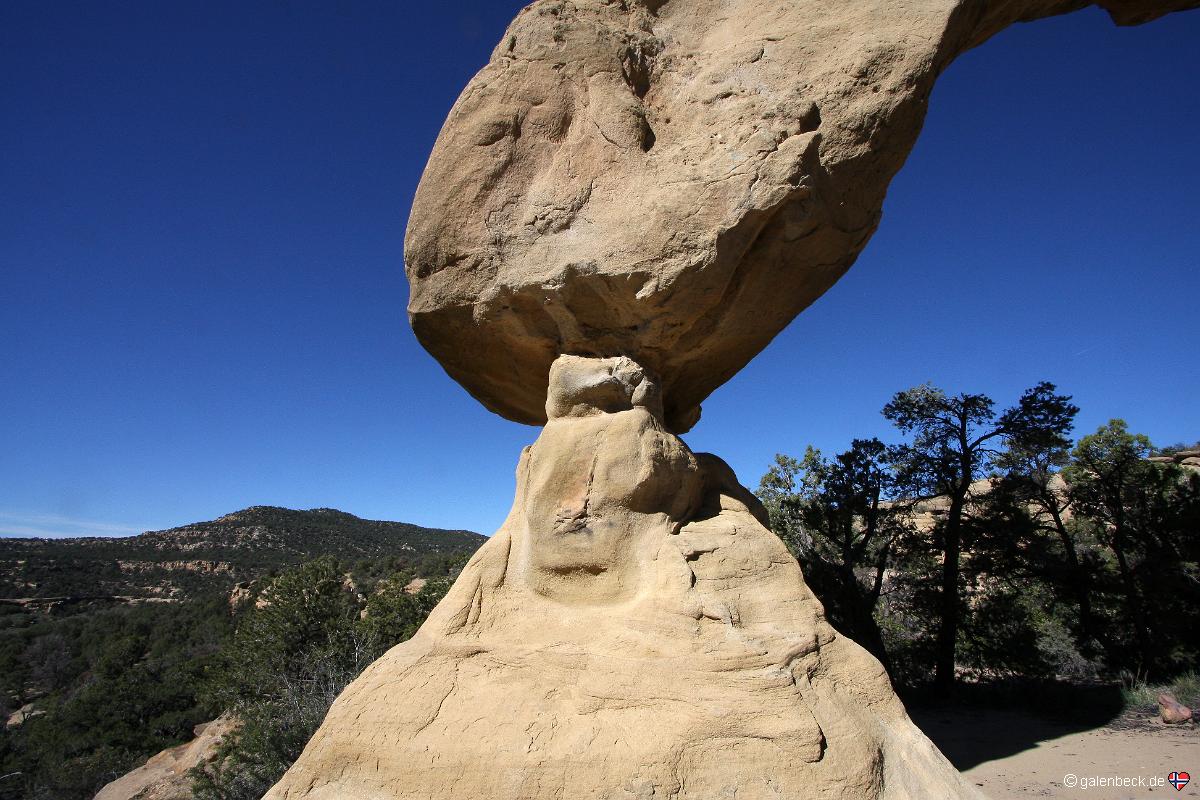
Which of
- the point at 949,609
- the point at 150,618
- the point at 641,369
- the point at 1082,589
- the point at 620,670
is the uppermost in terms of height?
the point at 641,369

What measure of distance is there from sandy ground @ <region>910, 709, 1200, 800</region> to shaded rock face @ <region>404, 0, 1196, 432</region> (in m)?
3.86

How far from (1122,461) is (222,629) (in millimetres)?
27958

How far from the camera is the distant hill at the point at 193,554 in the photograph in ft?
124

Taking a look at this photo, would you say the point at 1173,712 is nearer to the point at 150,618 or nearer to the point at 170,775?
the point at 170,775

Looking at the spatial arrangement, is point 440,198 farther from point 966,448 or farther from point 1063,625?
point 1063,625

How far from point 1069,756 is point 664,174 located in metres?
6.72

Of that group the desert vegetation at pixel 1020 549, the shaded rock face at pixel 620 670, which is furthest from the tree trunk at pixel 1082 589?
the shaded rock face at pixel 620 670

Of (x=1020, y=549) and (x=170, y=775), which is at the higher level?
(x=1020, y=549)

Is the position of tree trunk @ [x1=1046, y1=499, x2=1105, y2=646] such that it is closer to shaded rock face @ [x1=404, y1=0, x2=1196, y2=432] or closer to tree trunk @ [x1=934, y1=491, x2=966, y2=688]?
tree trunk @ [x1=934, y1=491, x2=966, y2=688]

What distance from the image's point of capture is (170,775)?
1277 centimetres

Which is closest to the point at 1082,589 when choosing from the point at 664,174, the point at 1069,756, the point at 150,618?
the point at 1069,756

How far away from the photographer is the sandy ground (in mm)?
5062

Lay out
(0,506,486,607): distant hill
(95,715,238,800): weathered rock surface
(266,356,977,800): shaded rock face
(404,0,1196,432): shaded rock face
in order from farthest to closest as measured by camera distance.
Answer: (0,506,486,607): distant hill < (95,715,238,800): weathered rock surface < (404,0,1196,432): shaded rock face < (266,356,977,800): shaded rock face

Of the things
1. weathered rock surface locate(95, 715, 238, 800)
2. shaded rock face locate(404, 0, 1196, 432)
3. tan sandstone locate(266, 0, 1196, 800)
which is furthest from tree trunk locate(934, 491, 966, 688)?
weathered rock surface locate(95, 715, 238, 800)
